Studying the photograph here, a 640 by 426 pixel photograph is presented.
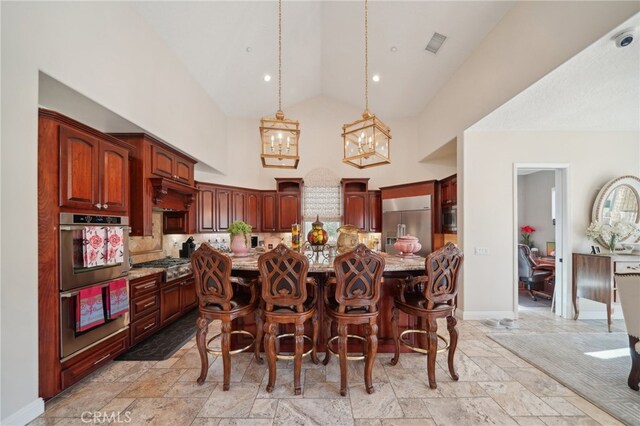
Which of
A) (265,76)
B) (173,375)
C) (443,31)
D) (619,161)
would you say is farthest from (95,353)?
(619,161)

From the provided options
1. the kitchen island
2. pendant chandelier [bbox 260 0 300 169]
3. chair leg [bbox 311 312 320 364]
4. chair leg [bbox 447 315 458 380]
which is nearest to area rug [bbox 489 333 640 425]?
chair leg [bbox 447 315 458 380]

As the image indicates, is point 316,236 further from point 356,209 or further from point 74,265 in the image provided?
point 356,209

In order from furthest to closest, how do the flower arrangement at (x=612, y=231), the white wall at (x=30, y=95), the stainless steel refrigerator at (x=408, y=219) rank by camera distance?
1. the stainless steel refrigerator at (x=408, y=219)
2. the flower arrangement at (x=612, y=231)
3. the white wall at (x=30, y=95)

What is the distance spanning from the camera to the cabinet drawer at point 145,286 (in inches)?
114

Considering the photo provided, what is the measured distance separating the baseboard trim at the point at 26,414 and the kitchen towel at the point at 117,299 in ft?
2.34

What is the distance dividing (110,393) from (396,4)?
549 cm

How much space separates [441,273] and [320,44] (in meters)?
4.64

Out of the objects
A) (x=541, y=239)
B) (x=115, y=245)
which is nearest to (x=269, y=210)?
(x=115, y=245)

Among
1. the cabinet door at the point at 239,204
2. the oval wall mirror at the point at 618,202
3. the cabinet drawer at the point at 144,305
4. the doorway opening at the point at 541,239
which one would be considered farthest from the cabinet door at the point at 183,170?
the oval wall mirror at the point at 618,202

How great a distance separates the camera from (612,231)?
12.1 feet

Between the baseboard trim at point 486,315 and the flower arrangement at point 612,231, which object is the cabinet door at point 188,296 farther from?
the flower arrangement at point 612,231

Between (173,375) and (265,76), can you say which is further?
Answer: (265,76)

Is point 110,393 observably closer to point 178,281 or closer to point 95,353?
point 95,353

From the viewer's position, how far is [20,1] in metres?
1.83
